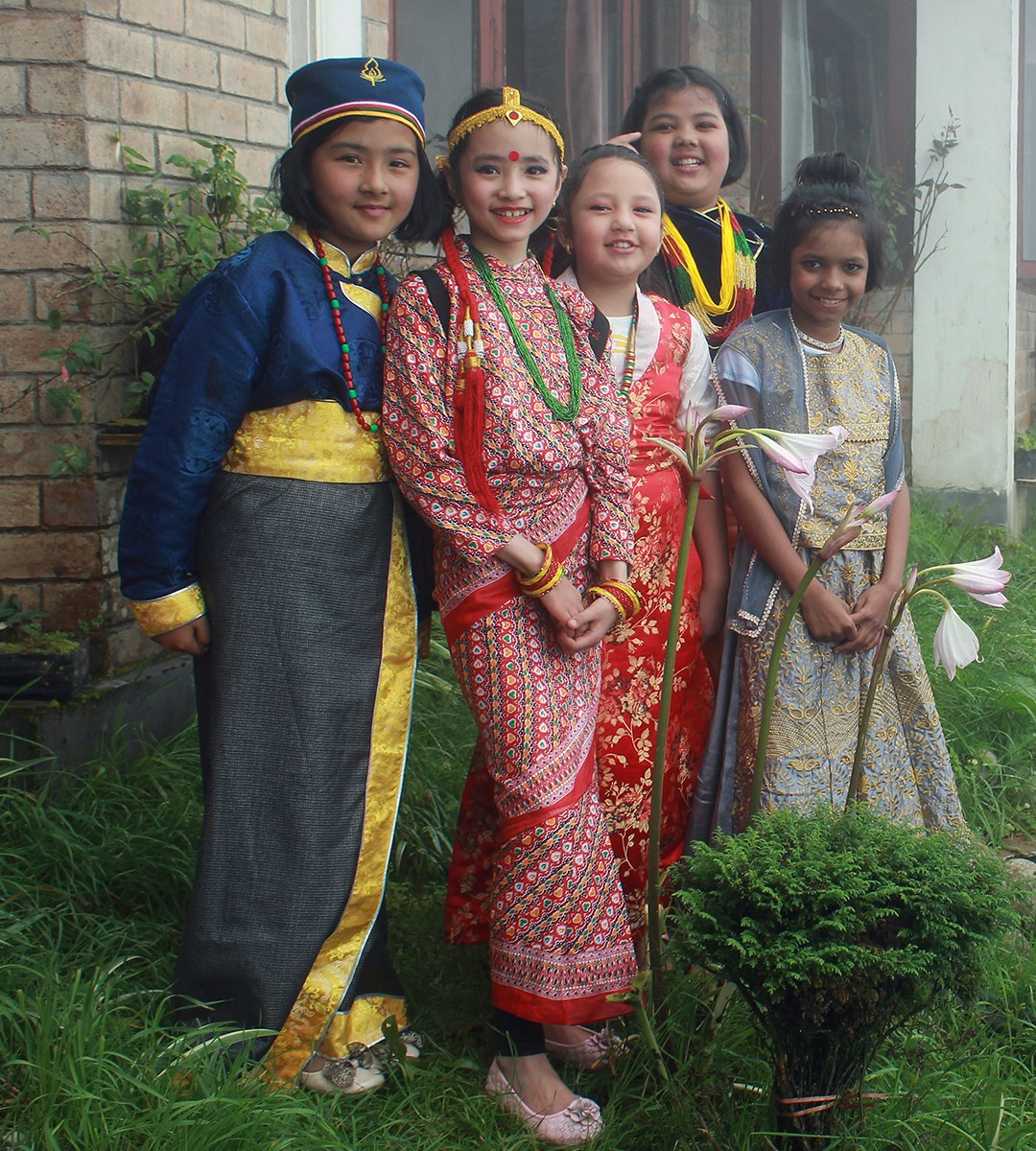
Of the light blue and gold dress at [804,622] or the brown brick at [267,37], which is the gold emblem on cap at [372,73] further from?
the brown brick at [267,37]

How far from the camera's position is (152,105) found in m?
3.25

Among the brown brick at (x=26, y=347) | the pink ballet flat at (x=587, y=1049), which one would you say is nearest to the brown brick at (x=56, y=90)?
the brown brick at (x=26, y=347)

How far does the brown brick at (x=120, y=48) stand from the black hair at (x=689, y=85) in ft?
3.97

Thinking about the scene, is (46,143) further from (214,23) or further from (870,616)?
(870,616)

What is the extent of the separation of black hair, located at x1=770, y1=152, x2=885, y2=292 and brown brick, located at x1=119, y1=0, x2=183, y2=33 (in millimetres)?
1634

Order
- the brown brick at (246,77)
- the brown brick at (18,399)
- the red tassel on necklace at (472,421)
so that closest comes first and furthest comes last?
the red tassel on necklace at (472,421) < the brown brick at (18,399) < the brown brick at (246,77)

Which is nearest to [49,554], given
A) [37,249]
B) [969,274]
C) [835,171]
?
[37,249]

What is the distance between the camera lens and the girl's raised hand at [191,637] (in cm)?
231

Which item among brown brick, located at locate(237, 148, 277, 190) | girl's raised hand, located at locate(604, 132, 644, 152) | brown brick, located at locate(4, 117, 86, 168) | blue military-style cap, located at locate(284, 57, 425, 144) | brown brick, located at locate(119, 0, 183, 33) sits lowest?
blue military-style cap, located at locate(284, 57, 425, 144)

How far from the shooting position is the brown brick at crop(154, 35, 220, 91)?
3.28 metres

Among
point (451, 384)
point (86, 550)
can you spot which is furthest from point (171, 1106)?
point (86, 550)

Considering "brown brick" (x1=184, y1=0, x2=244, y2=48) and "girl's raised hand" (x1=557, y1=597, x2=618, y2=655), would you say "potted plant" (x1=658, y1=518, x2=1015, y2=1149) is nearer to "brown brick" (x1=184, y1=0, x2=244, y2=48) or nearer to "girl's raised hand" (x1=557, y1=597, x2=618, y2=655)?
"girl's raised hand" (x1=557, y1=597, x2=618, y2=655)

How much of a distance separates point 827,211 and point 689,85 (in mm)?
534

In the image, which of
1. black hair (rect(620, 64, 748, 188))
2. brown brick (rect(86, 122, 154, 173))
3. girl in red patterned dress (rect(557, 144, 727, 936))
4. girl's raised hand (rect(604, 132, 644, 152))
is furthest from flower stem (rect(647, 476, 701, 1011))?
brown brick (rect(86, 122, 154, 173))
